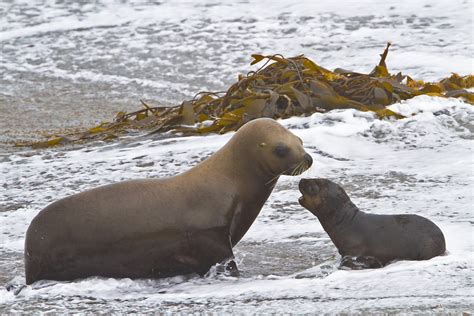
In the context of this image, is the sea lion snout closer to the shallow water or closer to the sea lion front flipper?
the sea lion front flipper

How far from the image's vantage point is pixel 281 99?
851cm

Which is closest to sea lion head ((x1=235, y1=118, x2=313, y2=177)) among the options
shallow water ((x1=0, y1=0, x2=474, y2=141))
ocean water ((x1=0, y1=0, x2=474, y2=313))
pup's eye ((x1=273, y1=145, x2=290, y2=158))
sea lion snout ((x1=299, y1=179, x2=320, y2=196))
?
pup's eye ((x1=273, y1=145, x2=290, y2=158))

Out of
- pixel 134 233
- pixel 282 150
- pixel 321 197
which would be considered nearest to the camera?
pixel 134 233

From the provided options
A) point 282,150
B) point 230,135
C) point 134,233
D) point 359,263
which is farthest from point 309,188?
point 230,135

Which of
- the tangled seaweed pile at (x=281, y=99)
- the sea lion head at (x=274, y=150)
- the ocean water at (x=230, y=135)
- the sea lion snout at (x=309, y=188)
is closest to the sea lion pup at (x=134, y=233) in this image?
the ocean water at (x=230, y=135)

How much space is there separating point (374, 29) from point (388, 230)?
7.35m

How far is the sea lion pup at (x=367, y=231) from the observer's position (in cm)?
545

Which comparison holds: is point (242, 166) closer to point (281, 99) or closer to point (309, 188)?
point (309, 188)

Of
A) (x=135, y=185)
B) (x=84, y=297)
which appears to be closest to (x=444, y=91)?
(x=135, y=185)

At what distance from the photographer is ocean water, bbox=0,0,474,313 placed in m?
5.00

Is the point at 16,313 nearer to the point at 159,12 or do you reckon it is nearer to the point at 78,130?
the point at 78,130

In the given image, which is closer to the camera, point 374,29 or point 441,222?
point 441,222

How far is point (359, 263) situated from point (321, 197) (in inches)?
21.1

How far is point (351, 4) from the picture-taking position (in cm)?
1362
